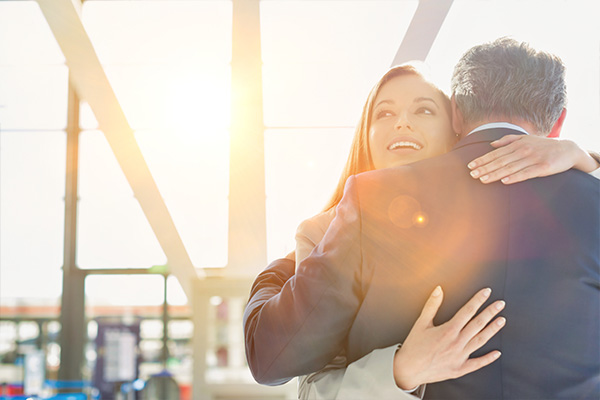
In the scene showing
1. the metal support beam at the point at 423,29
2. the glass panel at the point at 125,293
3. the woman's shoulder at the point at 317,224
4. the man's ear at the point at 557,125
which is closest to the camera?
the man's ear at the point at 557,125

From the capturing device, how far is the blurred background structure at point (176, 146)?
5.11 metres

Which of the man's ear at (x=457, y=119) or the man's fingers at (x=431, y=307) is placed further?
the man's ear at (x=457, y=119)

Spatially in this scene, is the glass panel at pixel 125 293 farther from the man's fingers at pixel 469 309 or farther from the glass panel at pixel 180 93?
the man's fingers at pixel 469 309

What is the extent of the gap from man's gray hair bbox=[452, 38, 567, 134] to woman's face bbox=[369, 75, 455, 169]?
0.26m

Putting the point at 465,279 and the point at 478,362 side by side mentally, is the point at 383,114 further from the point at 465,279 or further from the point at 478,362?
the point at 478,362

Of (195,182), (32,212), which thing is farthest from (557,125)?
(32,212)

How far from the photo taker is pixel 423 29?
5.01 m

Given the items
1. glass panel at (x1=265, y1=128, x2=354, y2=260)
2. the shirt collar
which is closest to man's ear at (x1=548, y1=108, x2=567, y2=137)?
the shirt collar

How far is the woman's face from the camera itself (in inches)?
63.1

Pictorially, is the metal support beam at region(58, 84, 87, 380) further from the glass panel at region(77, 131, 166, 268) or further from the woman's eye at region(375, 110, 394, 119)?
the woman's eye at region(375, 110, 394, 119)

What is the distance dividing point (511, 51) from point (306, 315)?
0.76m

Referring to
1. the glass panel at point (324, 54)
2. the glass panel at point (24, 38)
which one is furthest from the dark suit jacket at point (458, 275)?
the glass panel at point (24, 38)

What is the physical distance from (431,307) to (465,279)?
88 mm

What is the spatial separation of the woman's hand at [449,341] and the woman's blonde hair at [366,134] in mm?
629
